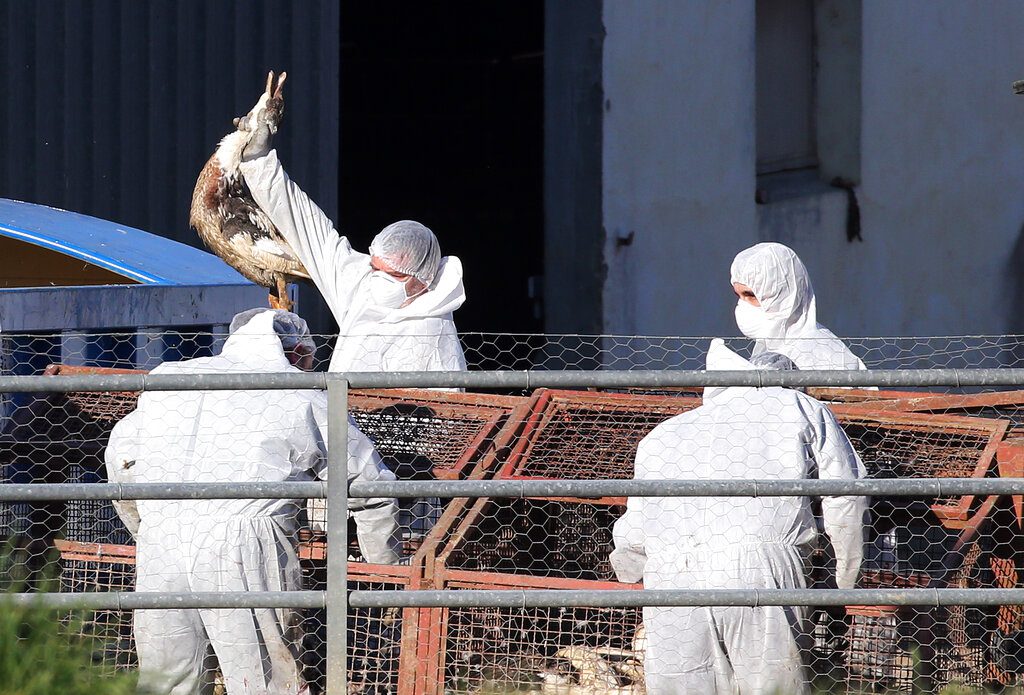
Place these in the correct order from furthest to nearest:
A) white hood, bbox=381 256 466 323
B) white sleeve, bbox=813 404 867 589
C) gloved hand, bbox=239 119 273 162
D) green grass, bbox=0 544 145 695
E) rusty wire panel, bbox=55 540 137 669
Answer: gloved hand, bbox=239 119 273 162, white hood, bbox=381 256 466 323, rusty wire panel, bbox=55 540 137 669, white sleeve, bbox=813 404 867 589, green grass, bbox=0 544 145 695

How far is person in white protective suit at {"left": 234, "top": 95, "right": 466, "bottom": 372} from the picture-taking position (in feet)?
16.9

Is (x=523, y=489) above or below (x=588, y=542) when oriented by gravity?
above

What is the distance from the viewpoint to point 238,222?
5508 millimetres

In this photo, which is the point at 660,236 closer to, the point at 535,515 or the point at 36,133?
the point at 36,133

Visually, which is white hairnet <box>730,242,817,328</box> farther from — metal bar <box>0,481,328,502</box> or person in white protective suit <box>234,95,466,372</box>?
metal bar <box>0,481,328,502</box>

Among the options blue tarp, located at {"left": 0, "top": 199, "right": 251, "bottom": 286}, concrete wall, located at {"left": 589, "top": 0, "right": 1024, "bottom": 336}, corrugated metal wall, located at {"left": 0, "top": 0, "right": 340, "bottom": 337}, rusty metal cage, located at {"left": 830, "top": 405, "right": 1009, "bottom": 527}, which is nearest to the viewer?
rusty metal cage, located at {"left": 830, "top": 405, "right": 1009, "bottom": 527}

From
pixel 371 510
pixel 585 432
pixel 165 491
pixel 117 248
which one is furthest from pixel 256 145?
pixel 165 491

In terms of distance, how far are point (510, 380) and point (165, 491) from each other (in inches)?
31.3

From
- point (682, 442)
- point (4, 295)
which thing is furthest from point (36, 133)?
point (682, 442)

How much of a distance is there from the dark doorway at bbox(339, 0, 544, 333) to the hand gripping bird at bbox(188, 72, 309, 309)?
207 inches

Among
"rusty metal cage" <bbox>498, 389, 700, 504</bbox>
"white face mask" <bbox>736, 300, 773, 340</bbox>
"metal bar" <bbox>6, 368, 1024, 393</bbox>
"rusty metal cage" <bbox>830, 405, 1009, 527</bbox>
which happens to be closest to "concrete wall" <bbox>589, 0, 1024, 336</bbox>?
"white face mask" <bbox>736, 300, 773, 340</bbox>

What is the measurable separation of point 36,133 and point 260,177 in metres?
3.18

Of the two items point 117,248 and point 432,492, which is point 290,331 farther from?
point 117,248

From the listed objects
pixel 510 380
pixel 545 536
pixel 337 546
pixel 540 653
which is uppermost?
pixel 510 380
